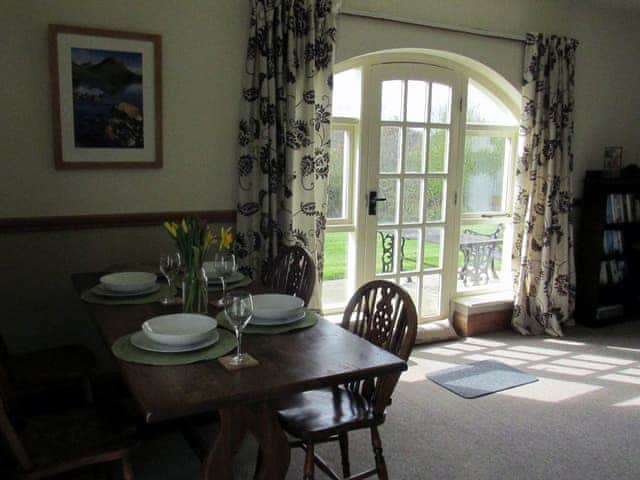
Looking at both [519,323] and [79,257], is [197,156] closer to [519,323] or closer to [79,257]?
[79,257]

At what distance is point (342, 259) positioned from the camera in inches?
165

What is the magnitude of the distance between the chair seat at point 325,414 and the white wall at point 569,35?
225 cm

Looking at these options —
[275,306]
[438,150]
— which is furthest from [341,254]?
[275,306]

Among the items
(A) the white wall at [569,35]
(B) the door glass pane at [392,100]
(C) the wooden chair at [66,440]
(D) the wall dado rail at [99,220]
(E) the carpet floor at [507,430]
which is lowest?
(E) the carpet floor at [507,430]

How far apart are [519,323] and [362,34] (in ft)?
8.45

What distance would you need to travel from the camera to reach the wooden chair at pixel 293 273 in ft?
9.11

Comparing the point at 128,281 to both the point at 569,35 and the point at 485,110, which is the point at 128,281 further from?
the point at 569,35

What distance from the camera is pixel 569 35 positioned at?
4.57 metres

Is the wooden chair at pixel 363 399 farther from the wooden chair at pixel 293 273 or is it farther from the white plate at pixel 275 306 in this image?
the wooden chair at pixel 293 273

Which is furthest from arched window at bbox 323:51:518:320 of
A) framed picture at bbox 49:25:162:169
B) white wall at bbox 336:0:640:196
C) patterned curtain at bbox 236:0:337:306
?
framed picture at bbox 49:25:162:169

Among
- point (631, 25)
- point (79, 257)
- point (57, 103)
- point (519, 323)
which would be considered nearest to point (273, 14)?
point (57, 103)

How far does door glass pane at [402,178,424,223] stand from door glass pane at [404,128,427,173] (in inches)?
3.5

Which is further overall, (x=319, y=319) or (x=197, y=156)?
(x=197, y=156)

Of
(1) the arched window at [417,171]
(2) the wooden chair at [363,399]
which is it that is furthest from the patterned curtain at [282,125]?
(2) the wooden chair at [363,399]
